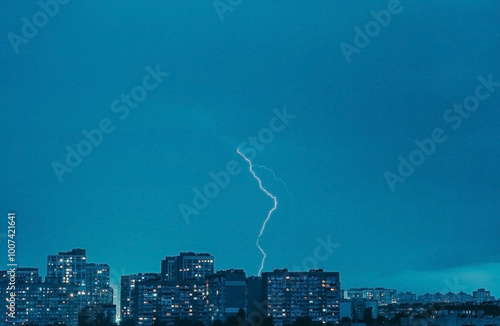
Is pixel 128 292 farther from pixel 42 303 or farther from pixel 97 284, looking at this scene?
pixel 42 303

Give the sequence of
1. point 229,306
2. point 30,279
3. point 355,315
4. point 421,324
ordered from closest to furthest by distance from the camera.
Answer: point 421,324 → point 229,306 → point 355,315 → point 30,279

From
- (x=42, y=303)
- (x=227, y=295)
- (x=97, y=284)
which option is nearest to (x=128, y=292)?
(x=97, y=284)

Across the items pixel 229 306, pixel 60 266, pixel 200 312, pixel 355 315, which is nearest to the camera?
pixel 229 306

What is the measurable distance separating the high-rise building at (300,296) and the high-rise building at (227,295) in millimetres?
2353

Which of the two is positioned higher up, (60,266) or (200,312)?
(60,266)

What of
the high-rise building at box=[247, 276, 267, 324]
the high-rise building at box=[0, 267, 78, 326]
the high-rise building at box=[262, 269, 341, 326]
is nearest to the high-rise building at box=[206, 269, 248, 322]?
the high-rise building at box=[247, 276, 267, 324]

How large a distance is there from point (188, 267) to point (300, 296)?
96.0 ft

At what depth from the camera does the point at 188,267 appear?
400 feet

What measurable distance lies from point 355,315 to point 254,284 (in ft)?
55.1

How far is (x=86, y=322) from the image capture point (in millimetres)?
111938

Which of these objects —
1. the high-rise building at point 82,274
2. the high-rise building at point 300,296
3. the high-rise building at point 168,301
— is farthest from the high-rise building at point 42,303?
the high-rise building at point 300,296

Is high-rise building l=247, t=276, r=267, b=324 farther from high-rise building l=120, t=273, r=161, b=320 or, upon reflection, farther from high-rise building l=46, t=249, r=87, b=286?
high-rise building l=46, t=249, r=87, b=286

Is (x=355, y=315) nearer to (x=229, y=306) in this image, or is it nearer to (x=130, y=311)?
(x=229, y=306)

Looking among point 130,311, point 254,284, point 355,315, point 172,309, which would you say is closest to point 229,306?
point 254,284
